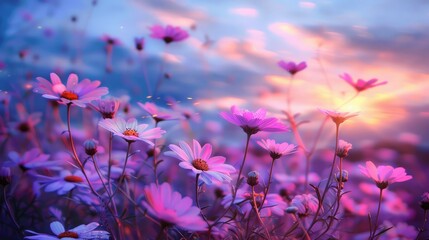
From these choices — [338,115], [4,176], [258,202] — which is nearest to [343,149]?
[338,115]

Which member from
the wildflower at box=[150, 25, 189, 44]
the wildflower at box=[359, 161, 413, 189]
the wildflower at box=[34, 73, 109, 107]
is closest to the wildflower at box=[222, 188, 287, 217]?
the wildflower at box=[359, 161, 413, 189]

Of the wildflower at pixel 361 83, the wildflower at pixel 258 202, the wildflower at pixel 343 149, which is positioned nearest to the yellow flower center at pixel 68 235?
the wildflower at pixel 258 202

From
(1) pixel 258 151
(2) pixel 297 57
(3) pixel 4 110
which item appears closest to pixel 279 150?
(2) pixel 297 57

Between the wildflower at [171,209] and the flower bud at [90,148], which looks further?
the flower bud at [90,148]

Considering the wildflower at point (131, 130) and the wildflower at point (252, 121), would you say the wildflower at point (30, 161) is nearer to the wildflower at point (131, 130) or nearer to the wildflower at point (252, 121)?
the wildflower at point (131, 130)

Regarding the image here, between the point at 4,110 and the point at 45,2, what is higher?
the point at 45,2

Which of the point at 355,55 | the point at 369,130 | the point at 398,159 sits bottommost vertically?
the point at 398,159

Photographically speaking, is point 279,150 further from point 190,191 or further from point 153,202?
point 190,191

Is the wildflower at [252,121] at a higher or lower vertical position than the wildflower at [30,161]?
higher
